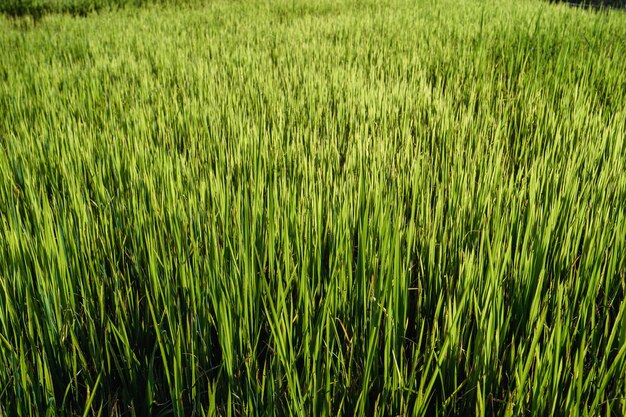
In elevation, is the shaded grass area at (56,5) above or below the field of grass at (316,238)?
above

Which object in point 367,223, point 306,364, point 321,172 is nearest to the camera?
point 306,364

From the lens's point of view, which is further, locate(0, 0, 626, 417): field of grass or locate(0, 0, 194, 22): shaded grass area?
locate(0, 0, 194, 22): shaded grass area

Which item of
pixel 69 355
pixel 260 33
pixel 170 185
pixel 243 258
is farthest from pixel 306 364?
pixel 260 33

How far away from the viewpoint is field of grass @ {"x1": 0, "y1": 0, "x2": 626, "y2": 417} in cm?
61

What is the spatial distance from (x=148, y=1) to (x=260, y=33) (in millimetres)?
4084

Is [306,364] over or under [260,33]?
under

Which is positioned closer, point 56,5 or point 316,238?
point 316,238

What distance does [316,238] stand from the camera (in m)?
0.84

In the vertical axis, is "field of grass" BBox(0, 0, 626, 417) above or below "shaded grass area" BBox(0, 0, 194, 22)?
below

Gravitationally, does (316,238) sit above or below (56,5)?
below

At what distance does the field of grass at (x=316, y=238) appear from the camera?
608mm

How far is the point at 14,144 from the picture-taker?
146 centimetres

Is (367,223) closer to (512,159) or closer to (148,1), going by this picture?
(512,159)

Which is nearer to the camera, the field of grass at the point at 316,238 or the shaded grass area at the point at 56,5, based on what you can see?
the field of grass at the point at 316,238
